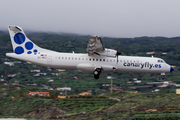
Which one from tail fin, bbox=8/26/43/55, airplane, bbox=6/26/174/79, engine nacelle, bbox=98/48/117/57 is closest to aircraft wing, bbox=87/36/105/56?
airplane, bbox=6/26/174/79

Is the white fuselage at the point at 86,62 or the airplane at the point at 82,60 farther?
the white fuselage at the point at 86,62

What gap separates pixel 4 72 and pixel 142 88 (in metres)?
106

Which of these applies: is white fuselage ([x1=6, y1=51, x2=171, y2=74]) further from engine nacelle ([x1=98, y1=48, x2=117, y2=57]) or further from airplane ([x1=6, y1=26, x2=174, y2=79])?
engine nacelle ([x1=98, y1=48, x2=117, y2=57])

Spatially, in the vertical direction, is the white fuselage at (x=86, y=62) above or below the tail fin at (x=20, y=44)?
below

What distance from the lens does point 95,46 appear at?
117 ft

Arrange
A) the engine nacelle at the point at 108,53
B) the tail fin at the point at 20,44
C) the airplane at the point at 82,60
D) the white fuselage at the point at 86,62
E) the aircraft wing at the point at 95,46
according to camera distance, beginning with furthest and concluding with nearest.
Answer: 1. the tail fin at the point at 20,44
2. the white fuselage at the point at 86,62
3. the airplane at the point at 82,60
4. the engine nacelle at the point at 108,53
5. the aircraft wing at the point at 95,46

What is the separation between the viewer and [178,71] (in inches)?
6841

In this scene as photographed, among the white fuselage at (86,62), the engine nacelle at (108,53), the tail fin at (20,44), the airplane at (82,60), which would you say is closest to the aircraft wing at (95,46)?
the airplane at (82,60)

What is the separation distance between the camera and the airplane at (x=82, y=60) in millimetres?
37531

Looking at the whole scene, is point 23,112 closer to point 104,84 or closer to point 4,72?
point 104,84

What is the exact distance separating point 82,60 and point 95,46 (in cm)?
385

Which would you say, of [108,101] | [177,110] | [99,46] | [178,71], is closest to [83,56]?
[99,46]

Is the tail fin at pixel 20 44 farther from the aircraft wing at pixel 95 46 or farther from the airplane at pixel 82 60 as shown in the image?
the aircraft wing at pixel 95 46

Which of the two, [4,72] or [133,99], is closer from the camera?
[133,99]
